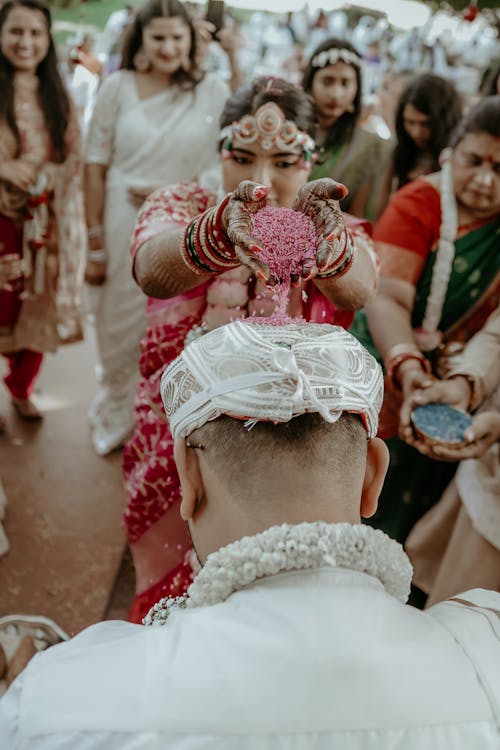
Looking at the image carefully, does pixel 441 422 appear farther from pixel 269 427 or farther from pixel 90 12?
pixel 90 12

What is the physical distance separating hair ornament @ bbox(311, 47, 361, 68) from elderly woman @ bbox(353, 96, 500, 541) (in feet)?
3.17

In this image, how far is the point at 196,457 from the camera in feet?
3.07

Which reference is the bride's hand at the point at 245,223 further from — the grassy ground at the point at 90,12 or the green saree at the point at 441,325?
A: the grassy ground at the point at 90,12

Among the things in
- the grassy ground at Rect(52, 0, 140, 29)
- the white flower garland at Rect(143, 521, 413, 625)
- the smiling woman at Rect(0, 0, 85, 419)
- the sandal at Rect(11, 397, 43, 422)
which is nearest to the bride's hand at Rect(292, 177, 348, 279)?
the white flower garland at Rect(143, 521, 413, 625)

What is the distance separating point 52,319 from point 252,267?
2375mm

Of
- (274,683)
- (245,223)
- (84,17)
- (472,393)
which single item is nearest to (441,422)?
(472,393)

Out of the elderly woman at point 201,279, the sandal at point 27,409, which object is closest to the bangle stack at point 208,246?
the elderly woman at point 201,279

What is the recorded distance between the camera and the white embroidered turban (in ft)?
2.81

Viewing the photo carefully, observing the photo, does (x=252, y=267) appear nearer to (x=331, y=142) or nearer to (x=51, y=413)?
(x=331, y=142)

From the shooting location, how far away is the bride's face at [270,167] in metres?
1.53

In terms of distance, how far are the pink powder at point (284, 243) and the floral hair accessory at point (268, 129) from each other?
0.41 meters

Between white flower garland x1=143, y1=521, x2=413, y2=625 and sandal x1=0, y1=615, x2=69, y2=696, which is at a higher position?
A: white flower garland x1=143, y1=521, x2=413, y2=625

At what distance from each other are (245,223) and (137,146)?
2055 millimetres

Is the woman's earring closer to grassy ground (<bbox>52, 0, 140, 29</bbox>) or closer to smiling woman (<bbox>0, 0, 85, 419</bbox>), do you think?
smiling woman (<bbox>0, 0, 85, 419</bbox>)
